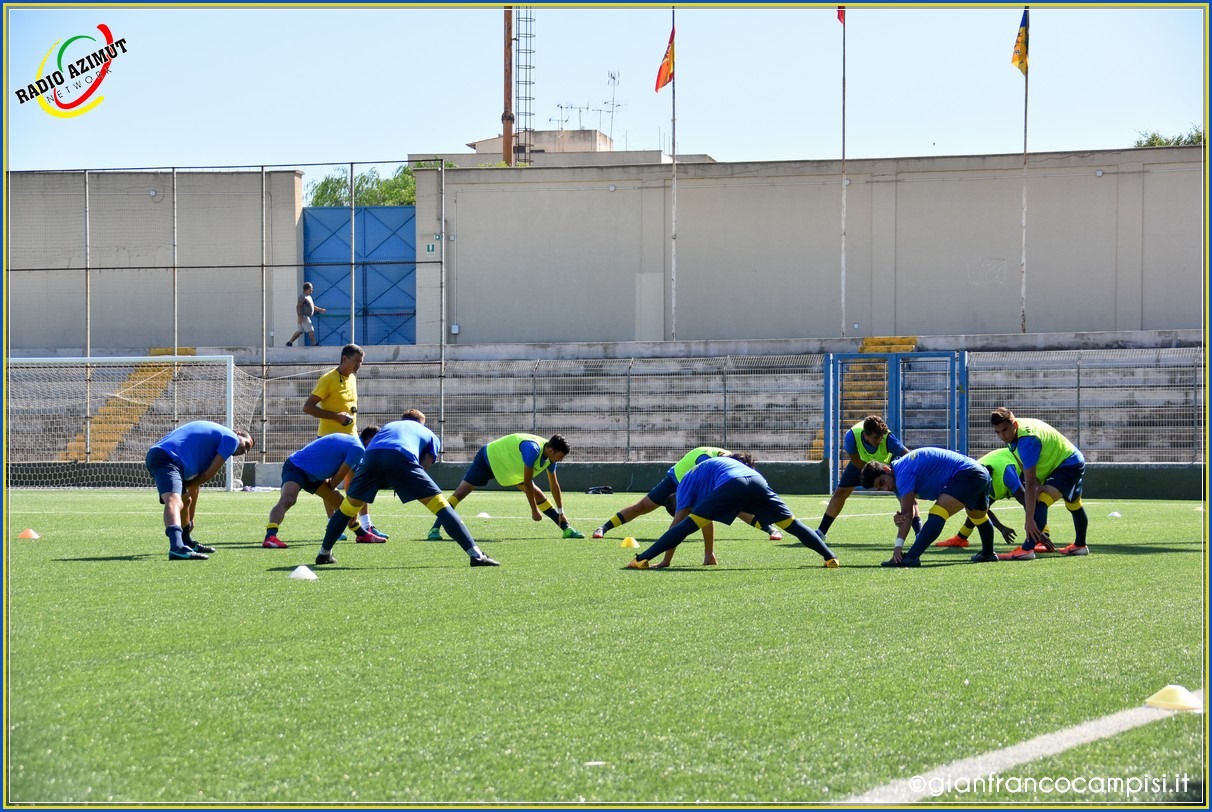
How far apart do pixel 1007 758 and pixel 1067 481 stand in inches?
356

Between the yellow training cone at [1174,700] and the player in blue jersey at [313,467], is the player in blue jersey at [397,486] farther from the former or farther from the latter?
the yellow training cone at [1174,700]

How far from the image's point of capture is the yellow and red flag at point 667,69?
112 ft

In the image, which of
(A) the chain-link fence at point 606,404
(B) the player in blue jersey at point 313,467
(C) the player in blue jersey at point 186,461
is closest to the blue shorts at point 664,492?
(B) the player in blue jersey at point 313,467

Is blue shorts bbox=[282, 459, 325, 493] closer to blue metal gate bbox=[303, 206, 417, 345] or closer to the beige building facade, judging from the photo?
the beige building facade

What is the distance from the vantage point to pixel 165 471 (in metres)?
11.8

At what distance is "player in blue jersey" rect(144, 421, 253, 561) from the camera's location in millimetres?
11703

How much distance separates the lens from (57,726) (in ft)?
15.9

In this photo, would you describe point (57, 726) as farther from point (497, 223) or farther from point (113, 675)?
point (497, 223)

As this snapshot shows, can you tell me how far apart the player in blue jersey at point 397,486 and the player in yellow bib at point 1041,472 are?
5085 millimetres

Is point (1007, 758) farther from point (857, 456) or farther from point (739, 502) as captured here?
point (857, 456)

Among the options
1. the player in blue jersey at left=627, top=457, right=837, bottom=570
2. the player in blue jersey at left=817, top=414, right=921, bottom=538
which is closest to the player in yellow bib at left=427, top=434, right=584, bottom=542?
the player in blue jersey at left=817, top=414, right=921, bottom=538

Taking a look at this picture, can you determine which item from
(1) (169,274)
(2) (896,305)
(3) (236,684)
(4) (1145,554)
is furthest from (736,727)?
(1) (169,274)

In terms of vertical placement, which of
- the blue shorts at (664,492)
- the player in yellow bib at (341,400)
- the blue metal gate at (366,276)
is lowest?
the blue shorts at (664,492)

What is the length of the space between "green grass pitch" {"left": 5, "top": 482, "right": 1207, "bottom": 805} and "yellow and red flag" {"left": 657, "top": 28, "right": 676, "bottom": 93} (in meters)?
24.7
